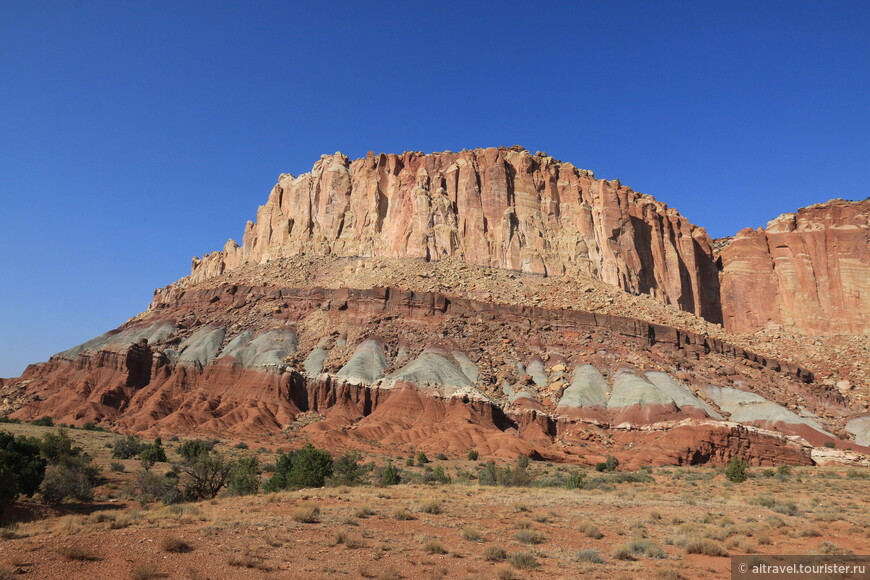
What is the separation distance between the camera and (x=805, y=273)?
105938 millimetres

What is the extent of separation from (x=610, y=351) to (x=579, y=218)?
39.3 meters

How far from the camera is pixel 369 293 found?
3031 inches

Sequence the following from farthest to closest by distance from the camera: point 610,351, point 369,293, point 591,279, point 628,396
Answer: point 591,279
point 369,293
point 610,351
point 628,396

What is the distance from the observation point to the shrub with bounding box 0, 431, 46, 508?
832 inches

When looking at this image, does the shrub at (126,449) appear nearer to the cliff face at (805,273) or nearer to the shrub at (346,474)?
the shrub at (346,474)

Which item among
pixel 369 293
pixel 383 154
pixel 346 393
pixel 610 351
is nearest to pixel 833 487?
pixel 610 351

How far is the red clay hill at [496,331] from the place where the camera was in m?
56.0

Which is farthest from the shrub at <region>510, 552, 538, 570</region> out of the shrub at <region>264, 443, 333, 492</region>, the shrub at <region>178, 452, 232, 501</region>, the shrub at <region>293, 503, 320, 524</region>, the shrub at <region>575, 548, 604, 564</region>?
the shrub at <region>264, 443, 333, 492</region>

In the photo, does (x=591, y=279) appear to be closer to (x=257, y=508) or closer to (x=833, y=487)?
(x=833, y=487)

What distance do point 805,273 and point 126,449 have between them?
110289mm

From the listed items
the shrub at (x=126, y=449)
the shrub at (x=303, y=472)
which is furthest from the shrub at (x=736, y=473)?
the shrub at (x=126, y=449)

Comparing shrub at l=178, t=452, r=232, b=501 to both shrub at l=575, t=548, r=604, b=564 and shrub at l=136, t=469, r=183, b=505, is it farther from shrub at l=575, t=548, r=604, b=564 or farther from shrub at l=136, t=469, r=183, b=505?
shrub at l=575, t=548, r=604, b=564

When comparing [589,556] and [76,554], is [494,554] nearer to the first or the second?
[589,556]

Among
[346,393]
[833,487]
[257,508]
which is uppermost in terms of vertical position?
[346,393]
